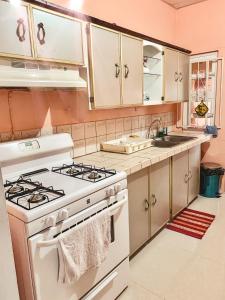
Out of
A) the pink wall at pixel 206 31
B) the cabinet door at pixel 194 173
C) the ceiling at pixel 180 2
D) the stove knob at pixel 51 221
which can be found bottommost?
the cabinet door at pixel 194 173

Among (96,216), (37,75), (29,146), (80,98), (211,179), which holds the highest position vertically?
(37,75)

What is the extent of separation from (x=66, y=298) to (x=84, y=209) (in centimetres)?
49

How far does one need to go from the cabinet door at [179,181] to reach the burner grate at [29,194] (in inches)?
61.0

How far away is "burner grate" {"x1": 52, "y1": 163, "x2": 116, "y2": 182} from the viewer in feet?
5.20

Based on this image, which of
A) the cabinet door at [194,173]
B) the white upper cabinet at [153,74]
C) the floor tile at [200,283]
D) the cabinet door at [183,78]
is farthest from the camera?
the cabinet door at [183,78]

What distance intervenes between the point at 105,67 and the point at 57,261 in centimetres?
150

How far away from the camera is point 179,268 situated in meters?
2.00

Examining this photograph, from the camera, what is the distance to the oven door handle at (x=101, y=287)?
1.44m

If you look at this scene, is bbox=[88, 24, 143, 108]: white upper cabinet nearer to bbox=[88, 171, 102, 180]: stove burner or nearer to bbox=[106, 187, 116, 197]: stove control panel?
bbox=[88, 171, 102, 180]: stove burner

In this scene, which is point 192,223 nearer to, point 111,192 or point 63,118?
point 111,192

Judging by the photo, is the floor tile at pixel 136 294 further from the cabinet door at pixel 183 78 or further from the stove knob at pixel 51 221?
the cabinet door at pixel 183 78

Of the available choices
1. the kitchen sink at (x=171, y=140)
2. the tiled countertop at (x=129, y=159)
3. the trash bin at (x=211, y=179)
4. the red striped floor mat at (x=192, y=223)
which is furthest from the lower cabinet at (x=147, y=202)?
the trash bin at (x=211, y=179)

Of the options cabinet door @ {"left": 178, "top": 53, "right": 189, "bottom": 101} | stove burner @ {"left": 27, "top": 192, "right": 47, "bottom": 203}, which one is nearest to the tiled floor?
stove burner @ {"left": 27, "top": 192, "right": 47, "bottom": 203}

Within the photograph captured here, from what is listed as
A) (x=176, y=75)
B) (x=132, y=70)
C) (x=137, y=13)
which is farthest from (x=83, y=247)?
(x=137, y=13)
